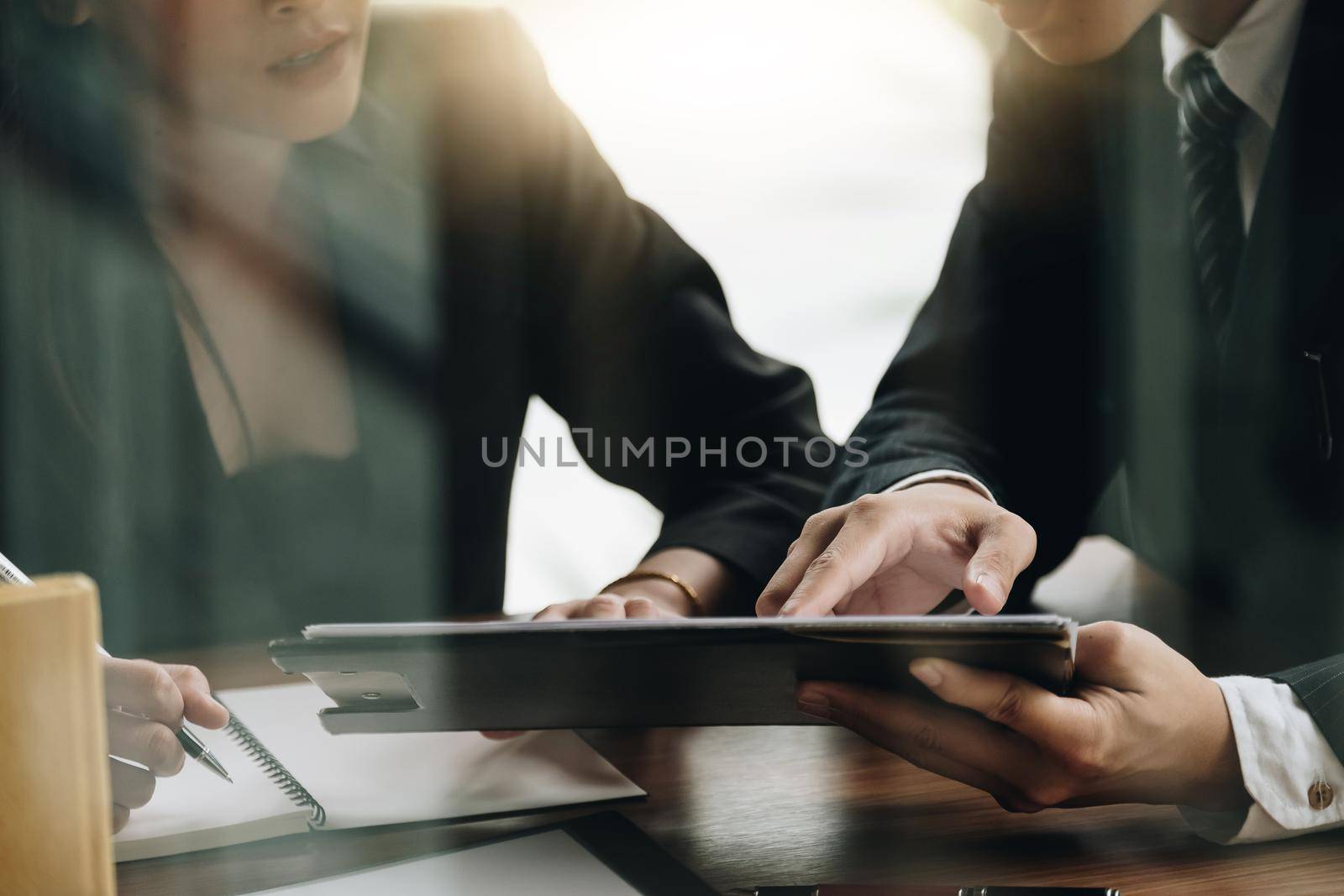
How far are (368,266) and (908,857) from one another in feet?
2.60

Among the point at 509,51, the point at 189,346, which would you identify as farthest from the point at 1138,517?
the point at 189,346

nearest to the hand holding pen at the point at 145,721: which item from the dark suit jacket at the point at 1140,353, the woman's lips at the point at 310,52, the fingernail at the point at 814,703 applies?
the fingernail at the point at 814,703

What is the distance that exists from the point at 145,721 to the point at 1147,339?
0.80m

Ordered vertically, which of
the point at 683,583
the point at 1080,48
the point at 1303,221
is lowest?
the point at 683,583

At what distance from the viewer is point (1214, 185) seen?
0.89 m

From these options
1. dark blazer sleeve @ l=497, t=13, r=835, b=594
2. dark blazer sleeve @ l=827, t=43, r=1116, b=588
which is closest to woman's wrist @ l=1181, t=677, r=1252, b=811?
dark blazer sleeve @ l=827, t=43, r=1116, b=588

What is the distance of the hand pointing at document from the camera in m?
0.53

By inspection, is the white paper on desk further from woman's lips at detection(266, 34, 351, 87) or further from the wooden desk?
woman's lips at detection(266, 34, 351, 87)

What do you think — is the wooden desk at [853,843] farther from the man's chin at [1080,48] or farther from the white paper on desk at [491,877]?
the man's chin at [1080,48]

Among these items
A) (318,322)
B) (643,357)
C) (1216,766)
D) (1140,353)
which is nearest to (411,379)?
(318,322)

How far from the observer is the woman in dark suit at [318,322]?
94 centimetres

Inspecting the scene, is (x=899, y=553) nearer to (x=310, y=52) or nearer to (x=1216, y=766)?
(x=1216, y=766)

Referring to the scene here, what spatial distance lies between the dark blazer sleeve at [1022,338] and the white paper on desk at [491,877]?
1.37 ft

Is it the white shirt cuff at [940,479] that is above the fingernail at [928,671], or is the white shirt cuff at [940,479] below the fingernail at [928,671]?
below
